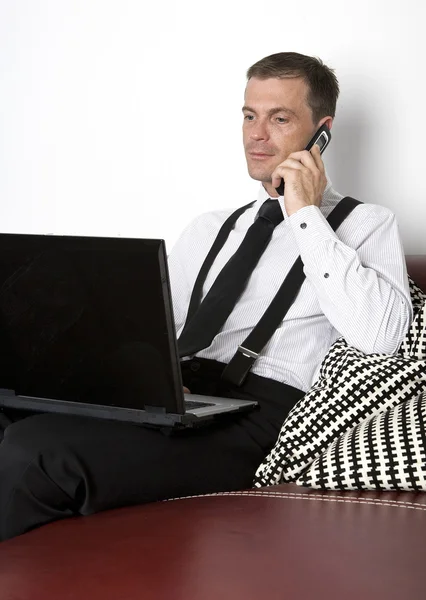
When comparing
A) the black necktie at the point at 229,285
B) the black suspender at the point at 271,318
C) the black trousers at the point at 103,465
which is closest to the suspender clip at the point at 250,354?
the black suspender at the point at 271,318

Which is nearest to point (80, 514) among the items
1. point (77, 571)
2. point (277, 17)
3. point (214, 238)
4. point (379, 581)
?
point (77, 571)

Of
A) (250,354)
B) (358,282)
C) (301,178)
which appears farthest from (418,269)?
(250,354)

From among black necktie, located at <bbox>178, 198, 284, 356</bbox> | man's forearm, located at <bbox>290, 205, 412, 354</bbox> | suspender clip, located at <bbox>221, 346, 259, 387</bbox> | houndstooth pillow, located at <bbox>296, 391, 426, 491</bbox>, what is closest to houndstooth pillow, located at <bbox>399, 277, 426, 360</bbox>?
man's forearm, located at <bbox>290, 205, 412, 354</bbox>

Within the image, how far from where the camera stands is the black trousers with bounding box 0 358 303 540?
5.45ft

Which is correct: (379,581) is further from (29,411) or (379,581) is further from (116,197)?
(116,197)

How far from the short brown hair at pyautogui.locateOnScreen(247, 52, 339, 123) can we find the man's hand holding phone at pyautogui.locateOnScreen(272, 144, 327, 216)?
0.18m

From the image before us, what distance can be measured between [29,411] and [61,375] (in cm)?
21

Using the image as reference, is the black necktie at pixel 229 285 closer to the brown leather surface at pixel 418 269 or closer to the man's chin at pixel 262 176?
the man's chin at pixel 262 176

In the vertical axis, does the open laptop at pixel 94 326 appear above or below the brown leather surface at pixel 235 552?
above

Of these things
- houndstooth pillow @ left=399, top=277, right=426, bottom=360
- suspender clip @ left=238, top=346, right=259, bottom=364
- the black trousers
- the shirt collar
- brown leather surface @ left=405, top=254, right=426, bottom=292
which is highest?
the shirt collar

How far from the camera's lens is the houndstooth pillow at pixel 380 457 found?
1.60 m

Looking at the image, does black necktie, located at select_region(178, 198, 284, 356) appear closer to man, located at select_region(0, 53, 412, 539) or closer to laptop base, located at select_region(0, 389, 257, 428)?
man, located at select_region(0, 53, 412, 539)

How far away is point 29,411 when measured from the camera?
6.18 feet

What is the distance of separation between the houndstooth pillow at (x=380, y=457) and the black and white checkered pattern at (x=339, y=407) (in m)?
0.06
